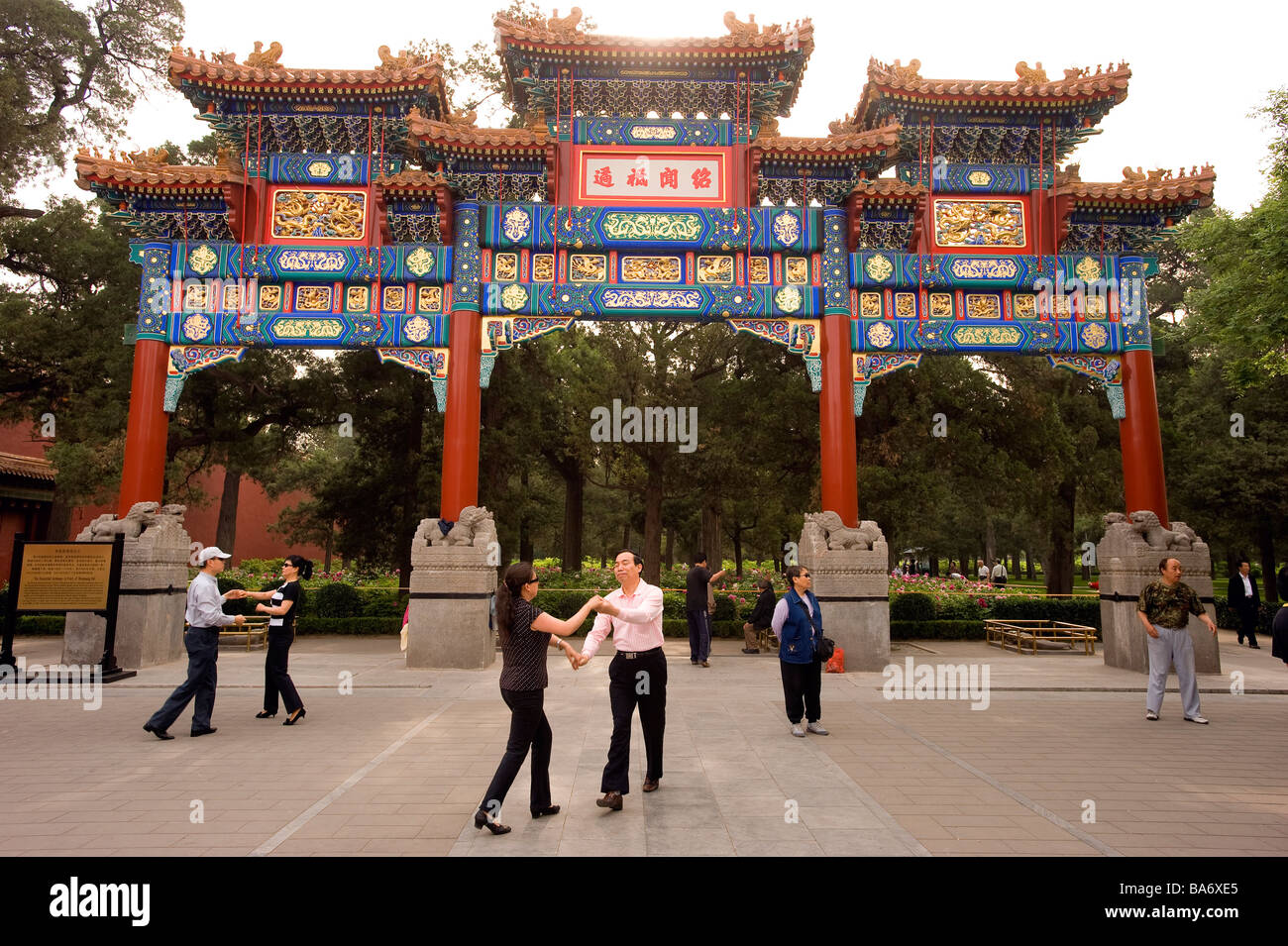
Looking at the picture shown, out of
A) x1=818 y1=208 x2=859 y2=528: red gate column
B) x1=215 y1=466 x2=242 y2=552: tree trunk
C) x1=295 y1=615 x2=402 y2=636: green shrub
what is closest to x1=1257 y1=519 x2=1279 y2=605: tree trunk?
x1=818 y1=208 x2=859 y2=528: red gate column

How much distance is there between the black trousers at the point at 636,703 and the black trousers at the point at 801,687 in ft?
7.37

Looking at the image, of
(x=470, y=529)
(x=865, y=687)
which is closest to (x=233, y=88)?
(x=470, y=529)

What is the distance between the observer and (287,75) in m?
12.2

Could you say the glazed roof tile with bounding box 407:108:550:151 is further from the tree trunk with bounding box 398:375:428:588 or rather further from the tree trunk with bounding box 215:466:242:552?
the tree trunk with bounding box 215:466:242:552

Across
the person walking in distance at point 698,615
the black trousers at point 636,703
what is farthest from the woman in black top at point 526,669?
the person walking in distance at point 698,615

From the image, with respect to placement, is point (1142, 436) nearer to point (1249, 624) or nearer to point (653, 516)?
point (1249, 624)

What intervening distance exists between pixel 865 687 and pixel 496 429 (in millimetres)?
11553

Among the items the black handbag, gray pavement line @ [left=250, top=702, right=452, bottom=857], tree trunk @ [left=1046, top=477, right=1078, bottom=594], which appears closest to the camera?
gray pavement line @ [left=250, top=702, right=452, bottom=857]

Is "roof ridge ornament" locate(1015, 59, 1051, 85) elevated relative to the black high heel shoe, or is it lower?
elevated

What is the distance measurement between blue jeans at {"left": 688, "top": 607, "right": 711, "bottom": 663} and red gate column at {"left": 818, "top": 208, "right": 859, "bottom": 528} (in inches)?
116

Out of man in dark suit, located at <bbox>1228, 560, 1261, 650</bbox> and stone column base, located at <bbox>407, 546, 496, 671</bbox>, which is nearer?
stone column base, located at <bbox>407, 546, 496, 671</bbox>

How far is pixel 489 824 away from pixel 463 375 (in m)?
9.15

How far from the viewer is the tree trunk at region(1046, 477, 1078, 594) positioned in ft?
75.8

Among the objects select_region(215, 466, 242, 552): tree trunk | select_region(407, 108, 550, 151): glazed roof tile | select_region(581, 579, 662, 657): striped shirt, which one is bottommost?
select_region(581, 579, 662, 657): striped shirt
